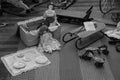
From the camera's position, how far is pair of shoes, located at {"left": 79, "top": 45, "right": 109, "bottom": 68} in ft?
6.40

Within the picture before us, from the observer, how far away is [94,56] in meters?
2.07

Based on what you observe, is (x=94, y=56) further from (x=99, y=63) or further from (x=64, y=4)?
(x=64, y=4)

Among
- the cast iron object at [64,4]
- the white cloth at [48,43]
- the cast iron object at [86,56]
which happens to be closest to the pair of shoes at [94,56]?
the cast iron object at [86,56]

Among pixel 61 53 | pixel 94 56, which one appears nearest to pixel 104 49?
pixel 94 56

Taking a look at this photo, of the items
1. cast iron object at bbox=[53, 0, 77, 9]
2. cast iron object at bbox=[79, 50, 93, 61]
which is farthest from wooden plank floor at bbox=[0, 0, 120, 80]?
cast iron object at bbox=[53, 0, 77, 9]

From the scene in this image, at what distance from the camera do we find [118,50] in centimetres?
215

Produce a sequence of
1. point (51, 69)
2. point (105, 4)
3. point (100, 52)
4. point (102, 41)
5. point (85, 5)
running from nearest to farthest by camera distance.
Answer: point (51, 69), point (100, 52), point (102, 41), point (105, 4), point (85, 5)

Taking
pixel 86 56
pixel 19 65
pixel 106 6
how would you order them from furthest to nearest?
pixel 106 6 < pixel 86 56 < pixel 19 65

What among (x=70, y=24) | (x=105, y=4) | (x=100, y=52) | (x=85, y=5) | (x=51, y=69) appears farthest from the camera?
(x=85, y=5)

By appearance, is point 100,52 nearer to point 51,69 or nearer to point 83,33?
point 83,33

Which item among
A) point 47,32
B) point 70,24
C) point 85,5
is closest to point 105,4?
point 85,5

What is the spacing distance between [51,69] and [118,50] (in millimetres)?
765

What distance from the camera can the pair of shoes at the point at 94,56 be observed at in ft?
6.40

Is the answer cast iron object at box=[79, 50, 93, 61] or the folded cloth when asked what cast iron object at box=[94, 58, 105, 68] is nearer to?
cast iron object at box=[79, 50, 93, 61]
